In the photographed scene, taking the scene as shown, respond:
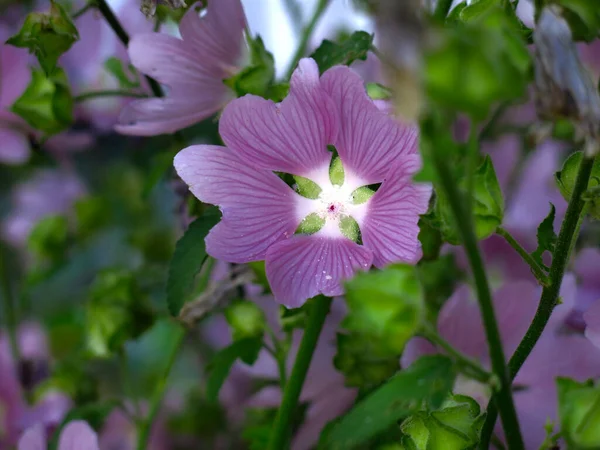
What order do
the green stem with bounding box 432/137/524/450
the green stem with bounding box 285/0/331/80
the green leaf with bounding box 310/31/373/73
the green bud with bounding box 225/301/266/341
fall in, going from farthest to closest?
the green stem with bounding box 285/0/331/80, the green bud with bounding box 225/301/266/341, the green leaf with bounding box 310/31/373/73, the green stem with bounding box 432/137/524/450

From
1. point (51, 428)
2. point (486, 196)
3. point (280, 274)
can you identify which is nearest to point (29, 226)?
point (51, 428)

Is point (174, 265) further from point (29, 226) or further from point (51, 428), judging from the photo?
point (29, 226)

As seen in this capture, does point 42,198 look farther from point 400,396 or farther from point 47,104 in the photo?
point 400,396

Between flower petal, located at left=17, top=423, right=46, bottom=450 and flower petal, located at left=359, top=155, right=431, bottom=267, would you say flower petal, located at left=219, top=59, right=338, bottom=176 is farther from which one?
flower petal, located at left=17, top=423, right=46, bottom=450

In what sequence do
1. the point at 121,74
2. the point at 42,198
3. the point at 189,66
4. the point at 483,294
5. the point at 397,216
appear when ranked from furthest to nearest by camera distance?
the point at 42,198, the point at 121,74, the point at 189,66, the point at 397,216, the point at 483,294

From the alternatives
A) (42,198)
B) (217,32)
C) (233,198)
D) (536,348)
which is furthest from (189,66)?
(42,198)

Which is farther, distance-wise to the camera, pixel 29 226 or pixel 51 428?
pixel 29 226

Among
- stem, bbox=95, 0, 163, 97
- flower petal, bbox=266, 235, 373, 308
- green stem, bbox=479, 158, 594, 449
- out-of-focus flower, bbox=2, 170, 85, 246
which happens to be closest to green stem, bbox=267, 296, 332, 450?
flower petal, bbox=266, 235, 373, 308
